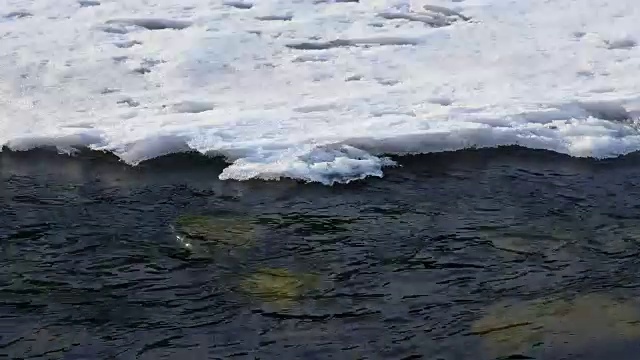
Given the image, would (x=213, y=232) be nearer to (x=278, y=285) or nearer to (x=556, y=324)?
(x=278, y=285)

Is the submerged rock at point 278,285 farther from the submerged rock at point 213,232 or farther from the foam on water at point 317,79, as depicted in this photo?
the foam on water at point 317,79

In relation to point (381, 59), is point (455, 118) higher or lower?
lower

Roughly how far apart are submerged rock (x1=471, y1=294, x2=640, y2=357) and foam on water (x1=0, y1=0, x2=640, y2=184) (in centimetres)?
162

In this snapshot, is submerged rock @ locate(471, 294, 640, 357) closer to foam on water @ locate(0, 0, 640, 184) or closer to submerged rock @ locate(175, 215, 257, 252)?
submerged rock @ locate(175, 215, 257, 252)

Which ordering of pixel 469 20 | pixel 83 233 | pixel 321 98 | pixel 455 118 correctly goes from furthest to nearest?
pixel 469 20 → pixel 321 98 → pixel 455 118 → pixel 83 233

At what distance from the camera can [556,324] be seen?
3.77 metres

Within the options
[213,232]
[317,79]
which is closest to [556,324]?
[213,232]

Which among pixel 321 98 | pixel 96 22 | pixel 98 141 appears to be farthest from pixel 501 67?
pixel 96 22

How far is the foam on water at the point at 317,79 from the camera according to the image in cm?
562

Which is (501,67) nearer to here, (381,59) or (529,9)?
(381,59)

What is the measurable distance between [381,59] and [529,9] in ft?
6.59

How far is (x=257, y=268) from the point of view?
4219 millimetres

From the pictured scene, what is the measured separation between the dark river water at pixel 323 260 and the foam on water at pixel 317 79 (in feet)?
0.75

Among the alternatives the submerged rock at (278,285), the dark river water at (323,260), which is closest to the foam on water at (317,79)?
the dark river water at (323,260)
